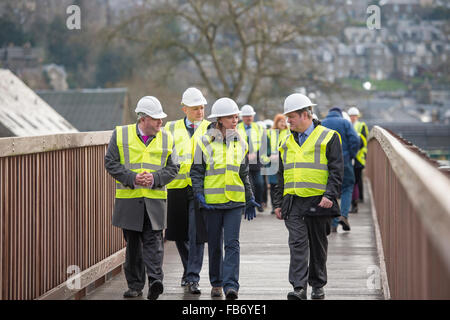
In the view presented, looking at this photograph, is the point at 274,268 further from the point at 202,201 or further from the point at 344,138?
the point at 344,138

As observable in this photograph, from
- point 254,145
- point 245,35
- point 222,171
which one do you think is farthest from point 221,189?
point 245,35

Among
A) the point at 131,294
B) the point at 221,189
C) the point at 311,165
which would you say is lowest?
the point at 131,294

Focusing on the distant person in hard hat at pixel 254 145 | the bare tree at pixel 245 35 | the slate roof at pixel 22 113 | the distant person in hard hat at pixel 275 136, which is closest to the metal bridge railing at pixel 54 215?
the distant person in hard hat at pixel 254 145

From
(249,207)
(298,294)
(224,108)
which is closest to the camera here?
(298,294)

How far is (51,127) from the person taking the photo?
60.9 metres

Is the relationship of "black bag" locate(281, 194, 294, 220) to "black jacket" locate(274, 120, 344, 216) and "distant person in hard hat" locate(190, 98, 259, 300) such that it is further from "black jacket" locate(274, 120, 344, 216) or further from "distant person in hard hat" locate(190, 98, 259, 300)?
"distant person in hard hat" locate(190, 98, 259, 300)

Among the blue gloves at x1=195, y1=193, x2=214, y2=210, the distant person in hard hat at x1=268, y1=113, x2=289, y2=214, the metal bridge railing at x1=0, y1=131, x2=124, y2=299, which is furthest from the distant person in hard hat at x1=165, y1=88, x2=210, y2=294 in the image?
the distant person in hard hat at x1=268, y1=113, x2=289, y2=214

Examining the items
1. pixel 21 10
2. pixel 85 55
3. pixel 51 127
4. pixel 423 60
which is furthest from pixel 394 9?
pixel 51 127

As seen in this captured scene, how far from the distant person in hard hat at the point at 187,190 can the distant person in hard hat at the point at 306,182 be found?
0.99 metres

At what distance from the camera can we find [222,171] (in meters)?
7.75

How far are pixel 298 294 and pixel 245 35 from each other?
45383 mm

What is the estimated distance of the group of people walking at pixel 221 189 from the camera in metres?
7.54

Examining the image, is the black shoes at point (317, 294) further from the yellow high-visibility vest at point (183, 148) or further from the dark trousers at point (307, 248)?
the yellow high-visibility vest at point (183, 148)

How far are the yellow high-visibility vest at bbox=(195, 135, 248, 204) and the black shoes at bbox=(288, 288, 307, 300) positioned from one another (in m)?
0.96
